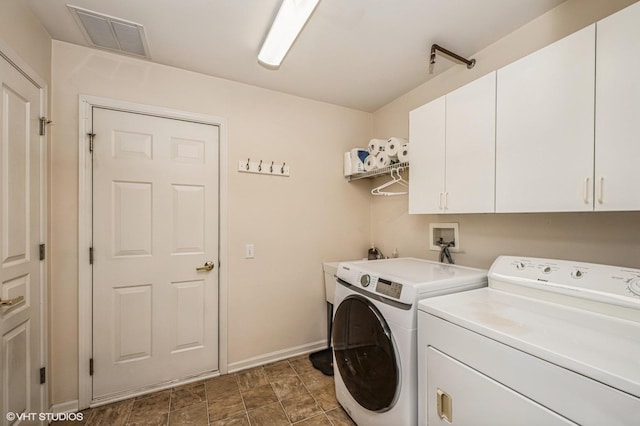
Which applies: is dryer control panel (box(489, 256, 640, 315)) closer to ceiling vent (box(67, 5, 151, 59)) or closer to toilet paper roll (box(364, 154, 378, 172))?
toilet paper roll (box(364, 154, 378, 172))

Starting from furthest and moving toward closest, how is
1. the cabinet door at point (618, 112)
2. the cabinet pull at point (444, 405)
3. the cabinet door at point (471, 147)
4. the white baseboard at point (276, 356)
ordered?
the white baseboard at point (276, 356) < the cabinet door at point (471, 147) < the cabinet pull at point (444, 405) < the cabinet door at point (618, 112)

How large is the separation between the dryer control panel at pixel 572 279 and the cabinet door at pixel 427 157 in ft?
1.69

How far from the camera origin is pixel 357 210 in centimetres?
285

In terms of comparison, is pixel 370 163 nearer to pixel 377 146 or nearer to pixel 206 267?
pixel 377 146

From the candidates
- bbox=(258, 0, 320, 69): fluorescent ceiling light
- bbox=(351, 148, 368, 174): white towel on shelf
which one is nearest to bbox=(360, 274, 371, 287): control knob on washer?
bbox=(351, 148, 368, 174): white towel on shelf

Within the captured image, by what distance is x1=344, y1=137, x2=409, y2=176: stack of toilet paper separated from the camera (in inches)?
84.2

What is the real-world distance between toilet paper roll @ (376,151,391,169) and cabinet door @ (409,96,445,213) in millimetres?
342

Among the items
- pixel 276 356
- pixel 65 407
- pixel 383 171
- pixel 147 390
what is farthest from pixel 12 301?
pixel 383 171

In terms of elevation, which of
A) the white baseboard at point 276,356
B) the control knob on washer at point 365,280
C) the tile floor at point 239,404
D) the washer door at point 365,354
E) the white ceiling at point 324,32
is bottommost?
the tile floor at point 239,404

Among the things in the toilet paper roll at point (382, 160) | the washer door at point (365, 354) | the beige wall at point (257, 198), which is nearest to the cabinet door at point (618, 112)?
the washer door at point (365, 354)

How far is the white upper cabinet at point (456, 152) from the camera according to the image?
1450 millimetres

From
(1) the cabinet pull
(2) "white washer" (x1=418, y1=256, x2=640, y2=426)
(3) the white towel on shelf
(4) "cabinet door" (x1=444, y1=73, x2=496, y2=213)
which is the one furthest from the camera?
(3) the white towel on shelf

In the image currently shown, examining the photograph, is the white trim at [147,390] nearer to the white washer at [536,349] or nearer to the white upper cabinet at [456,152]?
the white washer at [536,349]

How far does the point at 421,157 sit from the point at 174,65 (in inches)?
78.9
